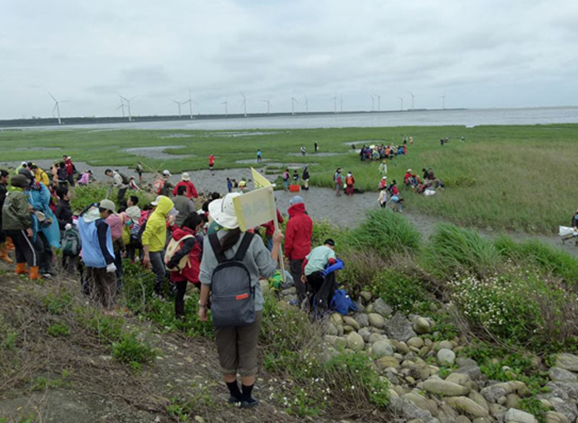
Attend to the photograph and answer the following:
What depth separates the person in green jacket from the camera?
6.97m

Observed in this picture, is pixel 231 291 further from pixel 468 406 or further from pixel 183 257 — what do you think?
pixel 468 406

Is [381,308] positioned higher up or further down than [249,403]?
further down

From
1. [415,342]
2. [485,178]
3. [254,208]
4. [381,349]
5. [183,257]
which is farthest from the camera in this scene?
[485,178]

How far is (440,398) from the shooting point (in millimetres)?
5406

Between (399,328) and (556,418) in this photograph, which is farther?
(399,328)

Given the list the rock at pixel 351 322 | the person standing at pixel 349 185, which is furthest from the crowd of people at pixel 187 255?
the person standing at pixel 349 185

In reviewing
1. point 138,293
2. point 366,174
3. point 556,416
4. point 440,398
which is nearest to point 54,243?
point 138,293

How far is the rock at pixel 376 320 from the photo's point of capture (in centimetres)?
758

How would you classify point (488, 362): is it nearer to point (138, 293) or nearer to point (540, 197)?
point (138, 293)

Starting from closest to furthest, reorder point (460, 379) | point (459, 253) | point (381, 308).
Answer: point (460, 379) < point (381, 308) < point (459, 253)

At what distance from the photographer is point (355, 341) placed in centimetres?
673

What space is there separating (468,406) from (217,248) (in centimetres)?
360

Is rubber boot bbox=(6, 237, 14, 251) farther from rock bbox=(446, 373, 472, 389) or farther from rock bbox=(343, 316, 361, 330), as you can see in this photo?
rock bbox=(446, 373, 472, 389)

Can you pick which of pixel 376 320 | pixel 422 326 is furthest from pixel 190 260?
pixel 422 326
